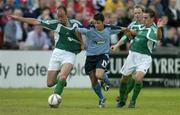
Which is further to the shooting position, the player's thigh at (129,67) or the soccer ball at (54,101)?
the player's thigh at (129,67)

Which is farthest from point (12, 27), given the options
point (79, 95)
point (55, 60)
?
point (55, 60)

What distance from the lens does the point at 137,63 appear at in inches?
782

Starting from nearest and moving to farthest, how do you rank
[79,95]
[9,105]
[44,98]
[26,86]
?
[9,105], [44,98], [79,95], [26,86]

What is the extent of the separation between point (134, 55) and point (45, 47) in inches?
380

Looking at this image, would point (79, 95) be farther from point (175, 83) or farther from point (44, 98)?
point (175, 83)

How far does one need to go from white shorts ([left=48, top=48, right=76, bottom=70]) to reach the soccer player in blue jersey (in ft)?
1.66

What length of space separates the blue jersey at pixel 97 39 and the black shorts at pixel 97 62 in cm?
11

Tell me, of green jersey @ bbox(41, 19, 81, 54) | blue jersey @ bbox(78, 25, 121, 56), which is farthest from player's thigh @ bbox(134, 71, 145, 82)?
green jersey @ bbox(41, 19, 81, 54)

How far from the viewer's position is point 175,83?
29984mm

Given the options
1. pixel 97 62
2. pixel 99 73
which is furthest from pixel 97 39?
pixel 99 73

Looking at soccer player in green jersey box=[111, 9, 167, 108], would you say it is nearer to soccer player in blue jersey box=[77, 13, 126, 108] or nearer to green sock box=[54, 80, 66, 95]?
soccer player in blue jersey box=[77, 13, 126, 108]

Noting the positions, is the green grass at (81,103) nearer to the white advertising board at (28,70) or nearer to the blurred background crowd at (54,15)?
the white advertising board at (28,70)

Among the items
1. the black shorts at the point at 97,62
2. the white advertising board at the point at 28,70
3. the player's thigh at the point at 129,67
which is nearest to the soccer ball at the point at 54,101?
the black shorts at the point at 97,62

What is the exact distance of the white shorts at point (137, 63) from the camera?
19.8 meters
